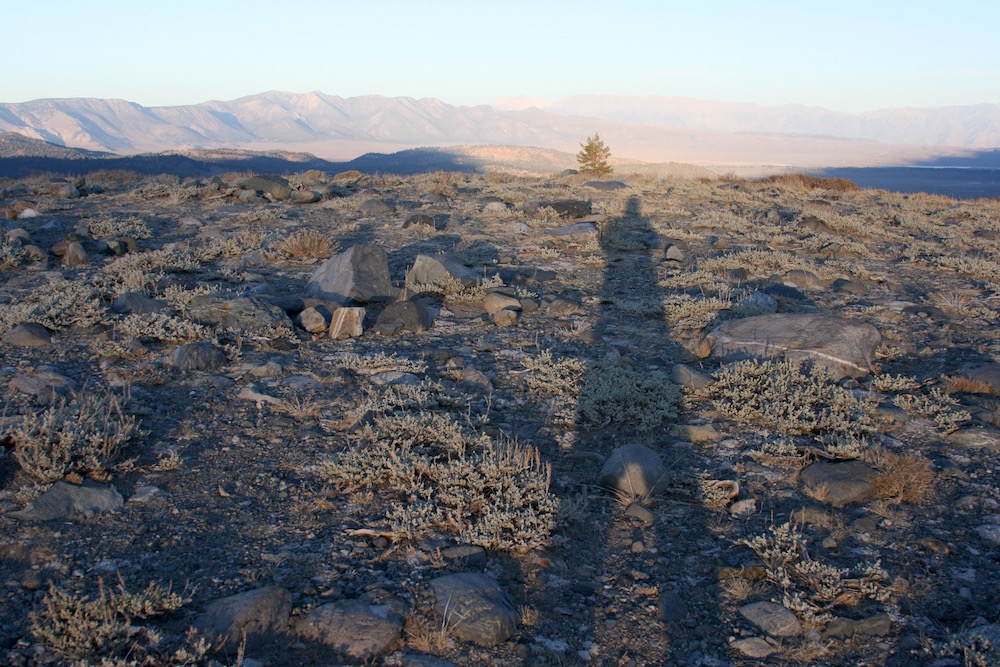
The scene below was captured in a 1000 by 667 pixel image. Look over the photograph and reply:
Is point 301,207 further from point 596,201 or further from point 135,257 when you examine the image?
point 596,201

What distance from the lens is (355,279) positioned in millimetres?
7316

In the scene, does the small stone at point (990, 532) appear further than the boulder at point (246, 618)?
Yes

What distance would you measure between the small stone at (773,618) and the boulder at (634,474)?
103cm

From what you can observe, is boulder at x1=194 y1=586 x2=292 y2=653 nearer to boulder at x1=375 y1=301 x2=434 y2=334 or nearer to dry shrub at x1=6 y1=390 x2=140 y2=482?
dry shrub at x1=6 y1=390 x2=140 y2=482

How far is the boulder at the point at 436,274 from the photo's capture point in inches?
315

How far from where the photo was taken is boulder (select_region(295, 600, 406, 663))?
2689 mm

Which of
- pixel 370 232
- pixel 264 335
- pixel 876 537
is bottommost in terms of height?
pixel 876 537

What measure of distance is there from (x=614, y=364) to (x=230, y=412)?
3.23 meters

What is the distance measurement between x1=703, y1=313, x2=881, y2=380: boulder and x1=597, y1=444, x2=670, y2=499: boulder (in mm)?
2274

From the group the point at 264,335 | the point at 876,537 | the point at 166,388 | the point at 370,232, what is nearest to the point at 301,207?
the point at 370,232

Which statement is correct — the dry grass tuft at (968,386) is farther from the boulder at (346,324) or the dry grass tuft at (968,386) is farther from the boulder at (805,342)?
the boulder at (346,324)

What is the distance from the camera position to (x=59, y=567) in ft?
9.71

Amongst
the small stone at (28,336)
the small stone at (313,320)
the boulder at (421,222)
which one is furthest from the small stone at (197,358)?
the boulder at (421,222)

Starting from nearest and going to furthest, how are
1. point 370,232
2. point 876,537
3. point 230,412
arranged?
point 876,537 < point 230,412 < point 370,232
